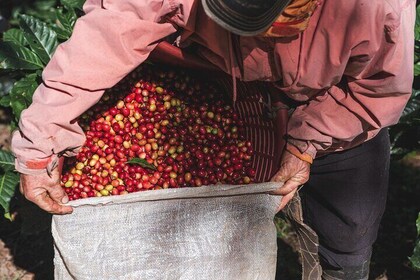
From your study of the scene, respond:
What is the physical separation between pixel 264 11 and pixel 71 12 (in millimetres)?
2114

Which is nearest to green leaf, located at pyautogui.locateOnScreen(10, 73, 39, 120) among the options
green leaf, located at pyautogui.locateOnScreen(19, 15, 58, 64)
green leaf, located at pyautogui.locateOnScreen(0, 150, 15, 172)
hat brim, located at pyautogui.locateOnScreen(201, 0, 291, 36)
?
green leaf, located at pyautogui.locateOnScreen(19, 15, 58, 64)

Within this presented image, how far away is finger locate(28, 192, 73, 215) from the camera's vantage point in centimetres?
225

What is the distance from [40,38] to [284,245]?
1861 mm

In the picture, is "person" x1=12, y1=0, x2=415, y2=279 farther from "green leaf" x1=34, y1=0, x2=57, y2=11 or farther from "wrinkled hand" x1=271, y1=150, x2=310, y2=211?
"green leaf" x1=34, y1=0, x2=57, y2=11

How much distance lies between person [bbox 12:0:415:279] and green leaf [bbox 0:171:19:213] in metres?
0.95

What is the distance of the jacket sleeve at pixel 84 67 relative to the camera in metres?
2.05

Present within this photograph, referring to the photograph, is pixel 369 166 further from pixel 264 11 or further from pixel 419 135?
pixel 264 11

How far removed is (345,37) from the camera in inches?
85.0

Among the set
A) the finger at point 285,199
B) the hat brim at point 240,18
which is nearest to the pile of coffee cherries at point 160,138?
the finger at point 285,199

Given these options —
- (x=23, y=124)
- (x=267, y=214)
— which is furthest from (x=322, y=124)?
(x=23, y=124)

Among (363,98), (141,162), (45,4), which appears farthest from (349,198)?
(45,4)

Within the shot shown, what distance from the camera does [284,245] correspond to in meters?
3.98

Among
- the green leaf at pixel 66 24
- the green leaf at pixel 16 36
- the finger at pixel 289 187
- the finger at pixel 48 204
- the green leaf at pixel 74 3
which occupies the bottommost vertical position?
the finger at pixel 289 187

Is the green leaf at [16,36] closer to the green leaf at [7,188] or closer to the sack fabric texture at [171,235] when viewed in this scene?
the green leaf at [7,188]
